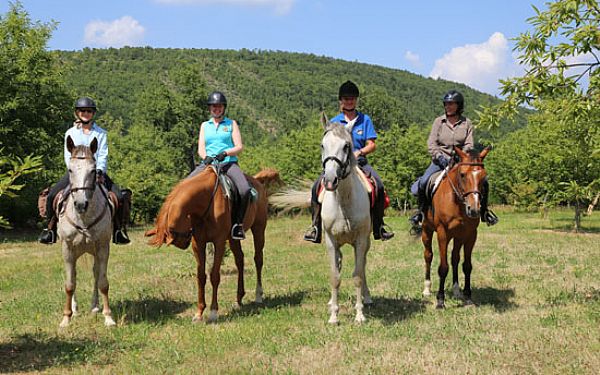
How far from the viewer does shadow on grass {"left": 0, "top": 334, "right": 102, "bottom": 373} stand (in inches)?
244

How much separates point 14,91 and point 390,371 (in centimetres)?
2593

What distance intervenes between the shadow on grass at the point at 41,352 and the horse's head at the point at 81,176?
1772 mm

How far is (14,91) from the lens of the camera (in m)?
25.9

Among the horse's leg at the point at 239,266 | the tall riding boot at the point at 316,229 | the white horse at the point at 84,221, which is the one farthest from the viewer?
the horse's leg at the point at 239,266

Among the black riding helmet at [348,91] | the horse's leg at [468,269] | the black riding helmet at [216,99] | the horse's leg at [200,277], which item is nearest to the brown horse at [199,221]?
the horse's leg at [200,277]

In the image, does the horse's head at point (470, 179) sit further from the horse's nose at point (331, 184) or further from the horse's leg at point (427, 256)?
the horse's nose at point (331, 184)

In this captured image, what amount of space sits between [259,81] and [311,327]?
156 metres

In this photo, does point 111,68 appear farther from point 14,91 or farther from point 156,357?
point 156,357

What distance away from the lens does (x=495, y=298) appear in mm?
9484

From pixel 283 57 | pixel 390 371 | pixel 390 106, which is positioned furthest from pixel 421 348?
pixel 283 57

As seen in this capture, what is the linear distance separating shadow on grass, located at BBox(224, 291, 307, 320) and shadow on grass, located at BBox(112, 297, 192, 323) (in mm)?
990

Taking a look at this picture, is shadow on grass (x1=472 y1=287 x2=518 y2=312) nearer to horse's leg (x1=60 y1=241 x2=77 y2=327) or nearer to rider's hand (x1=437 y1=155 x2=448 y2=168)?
rider's hand (x1=437 y1=155 x2=448 y2=168)

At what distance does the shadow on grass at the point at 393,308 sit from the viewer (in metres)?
8.13

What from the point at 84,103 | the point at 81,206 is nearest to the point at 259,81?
the point at 84,103
